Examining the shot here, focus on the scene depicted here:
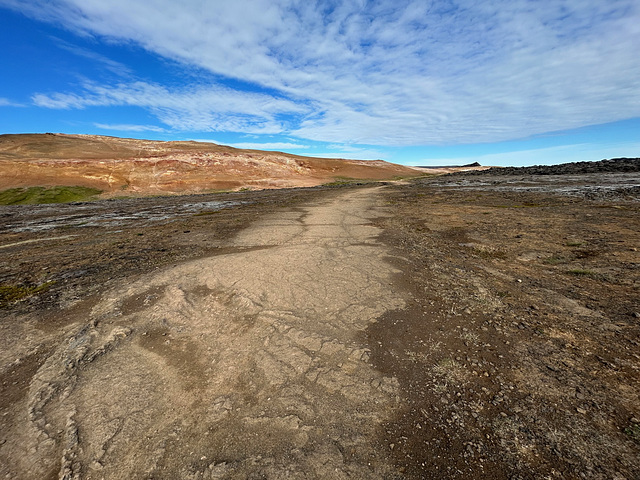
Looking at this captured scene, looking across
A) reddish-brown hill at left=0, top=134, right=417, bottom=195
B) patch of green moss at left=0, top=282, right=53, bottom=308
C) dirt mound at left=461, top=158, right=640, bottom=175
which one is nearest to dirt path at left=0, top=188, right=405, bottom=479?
patch of green moss at left=0, top=282, right=53, bottom=308

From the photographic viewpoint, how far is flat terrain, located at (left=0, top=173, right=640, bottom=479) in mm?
2611

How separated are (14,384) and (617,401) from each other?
6.87 m

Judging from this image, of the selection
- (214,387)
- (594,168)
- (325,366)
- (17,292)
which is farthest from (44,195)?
(594,168)

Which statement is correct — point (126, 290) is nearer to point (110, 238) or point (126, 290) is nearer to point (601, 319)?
point (110, 238)

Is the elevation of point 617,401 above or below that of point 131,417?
above

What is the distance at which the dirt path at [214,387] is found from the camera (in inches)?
103

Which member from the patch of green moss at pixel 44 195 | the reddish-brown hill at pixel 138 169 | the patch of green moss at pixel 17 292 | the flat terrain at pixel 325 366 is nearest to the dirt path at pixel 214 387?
the flat terrain at pixel 325 366

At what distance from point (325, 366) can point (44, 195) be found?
147 feet

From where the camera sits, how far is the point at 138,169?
4700cm

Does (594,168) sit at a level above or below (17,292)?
above

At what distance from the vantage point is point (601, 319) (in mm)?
4605

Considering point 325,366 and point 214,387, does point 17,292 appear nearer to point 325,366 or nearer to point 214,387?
point 214,387

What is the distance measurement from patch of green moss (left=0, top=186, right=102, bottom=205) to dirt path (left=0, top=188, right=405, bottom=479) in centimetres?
3827

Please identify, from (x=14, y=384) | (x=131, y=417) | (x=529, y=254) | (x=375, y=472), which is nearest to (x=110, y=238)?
(x=14, y=384)
